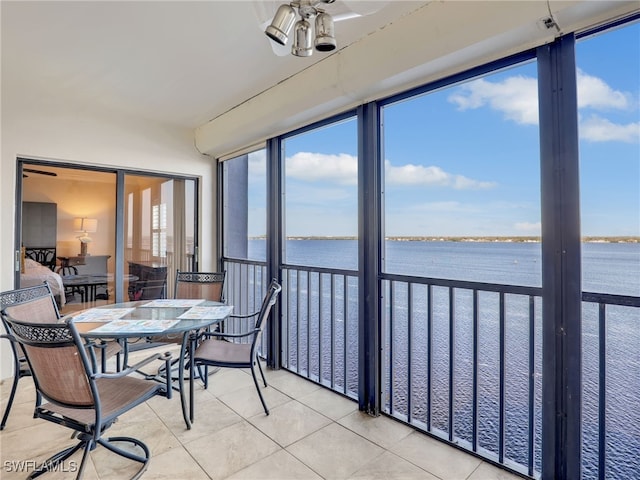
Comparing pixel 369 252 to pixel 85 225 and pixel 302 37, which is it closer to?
pixel 302 37

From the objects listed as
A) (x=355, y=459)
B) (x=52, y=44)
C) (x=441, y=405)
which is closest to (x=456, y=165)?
(x=441, y=405)

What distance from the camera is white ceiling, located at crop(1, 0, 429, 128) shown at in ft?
6.33

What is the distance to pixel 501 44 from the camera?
1761 millimetres

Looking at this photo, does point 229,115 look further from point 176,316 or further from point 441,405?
point 441,405

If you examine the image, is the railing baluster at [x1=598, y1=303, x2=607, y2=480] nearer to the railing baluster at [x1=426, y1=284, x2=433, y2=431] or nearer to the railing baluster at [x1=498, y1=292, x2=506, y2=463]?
the railing baluster at [x1=498, y1=292, x2=506, y2=463]

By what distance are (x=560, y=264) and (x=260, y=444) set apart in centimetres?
197

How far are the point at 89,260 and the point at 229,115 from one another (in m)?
2.14

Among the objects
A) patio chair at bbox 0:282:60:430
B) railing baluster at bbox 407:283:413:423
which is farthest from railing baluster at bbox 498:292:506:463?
patio chair at bbox 0:282:60:430

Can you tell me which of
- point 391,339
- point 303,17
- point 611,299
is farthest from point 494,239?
point 303,17

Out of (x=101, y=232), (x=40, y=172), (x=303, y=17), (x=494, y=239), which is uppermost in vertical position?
(x=303, y=17)

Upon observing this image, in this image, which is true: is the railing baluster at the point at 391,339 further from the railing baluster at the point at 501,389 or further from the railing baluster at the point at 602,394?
the railing baluster at the point at 602,394

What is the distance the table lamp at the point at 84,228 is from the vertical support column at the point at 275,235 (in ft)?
6.33

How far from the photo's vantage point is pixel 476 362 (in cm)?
205

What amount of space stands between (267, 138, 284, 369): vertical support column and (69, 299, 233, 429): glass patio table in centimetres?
67
